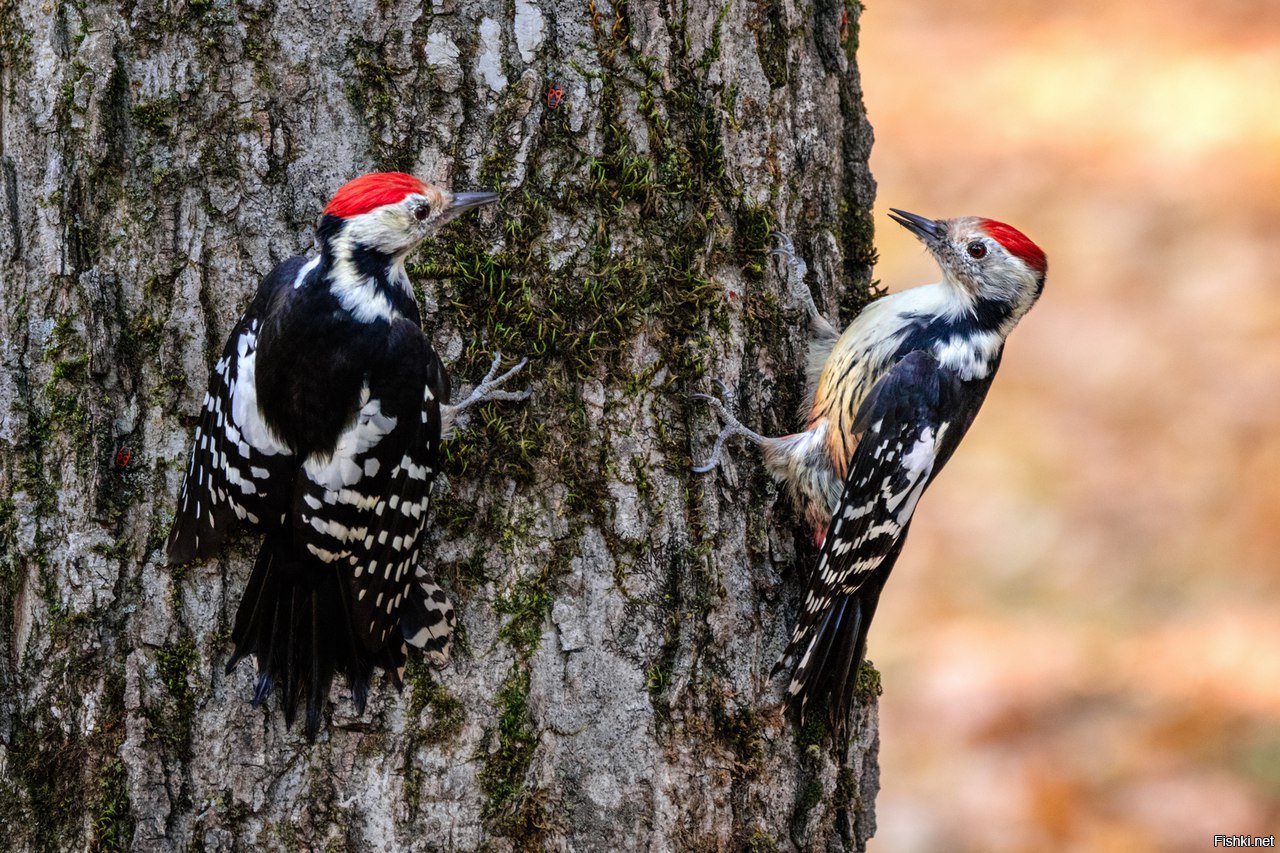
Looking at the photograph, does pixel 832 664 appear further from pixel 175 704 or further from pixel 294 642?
pixel 175 704

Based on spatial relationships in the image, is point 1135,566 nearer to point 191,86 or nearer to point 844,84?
point 844,84

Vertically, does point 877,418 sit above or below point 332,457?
above

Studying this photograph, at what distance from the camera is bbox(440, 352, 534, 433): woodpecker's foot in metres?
2.49

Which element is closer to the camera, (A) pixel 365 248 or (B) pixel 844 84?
(A) pixel 365 248

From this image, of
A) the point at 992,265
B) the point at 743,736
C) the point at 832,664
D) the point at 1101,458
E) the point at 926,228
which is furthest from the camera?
the point at 1101,458

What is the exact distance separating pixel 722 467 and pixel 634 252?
0.50 m

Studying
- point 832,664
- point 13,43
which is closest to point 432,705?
point 832,664

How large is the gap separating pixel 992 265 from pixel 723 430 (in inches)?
45.5

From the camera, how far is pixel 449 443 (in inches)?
99.6

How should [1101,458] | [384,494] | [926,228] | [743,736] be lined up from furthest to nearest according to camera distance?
[1101,458] < [926,228] < [743,736] < [384,494]

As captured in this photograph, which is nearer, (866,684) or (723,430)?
(723,430)

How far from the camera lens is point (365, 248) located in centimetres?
249

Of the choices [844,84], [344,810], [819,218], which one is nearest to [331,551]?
[344,810]

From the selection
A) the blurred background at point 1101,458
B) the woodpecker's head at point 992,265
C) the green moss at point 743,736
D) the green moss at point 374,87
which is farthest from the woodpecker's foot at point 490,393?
the blurred background at point 1101,458
